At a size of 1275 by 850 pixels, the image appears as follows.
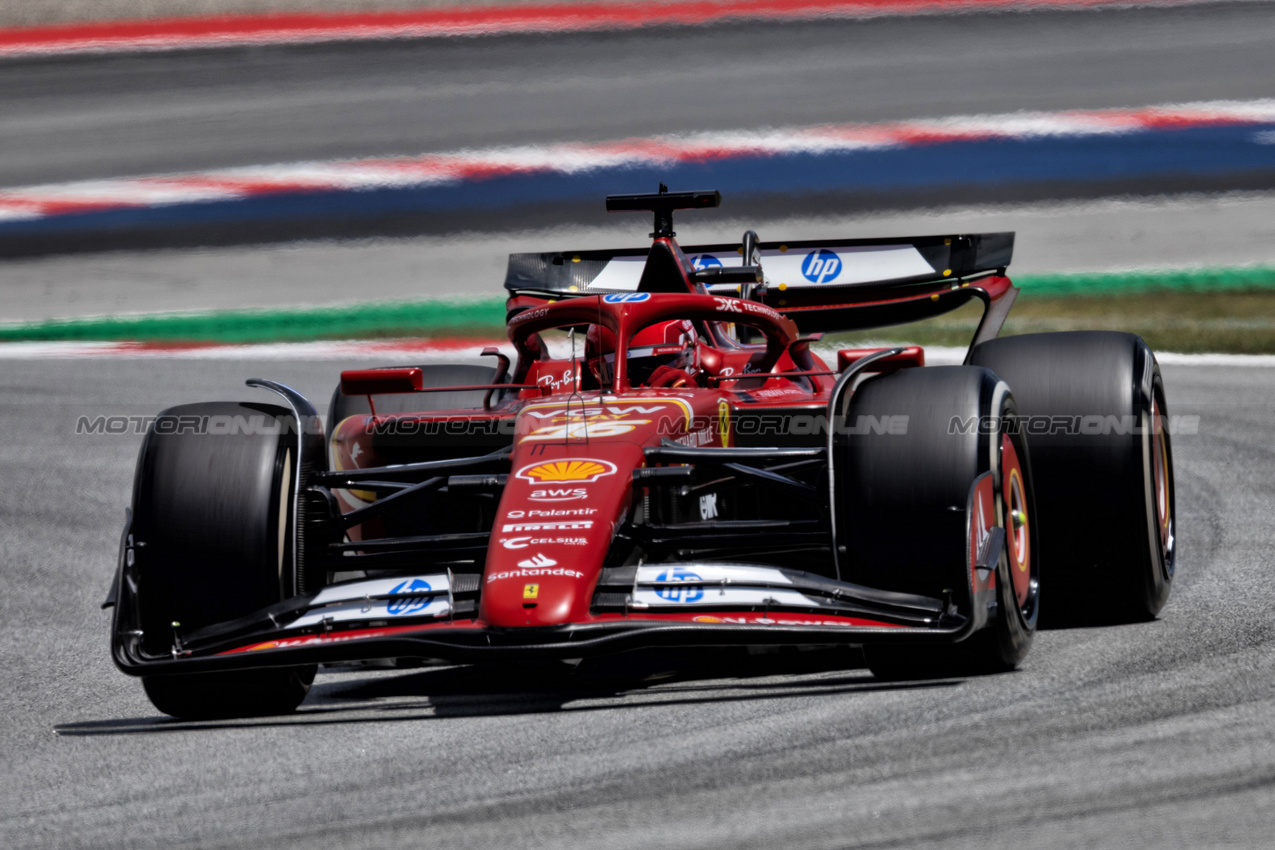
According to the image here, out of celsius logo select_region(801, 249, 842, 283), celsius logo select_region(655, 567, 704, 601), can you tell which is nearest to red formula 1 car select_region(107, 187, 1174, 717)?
celsius logo select_region(655, 567, 704, 601)

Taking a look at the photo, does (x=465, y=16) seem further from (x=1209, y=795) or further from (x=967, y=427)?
(x=1209, y=795)

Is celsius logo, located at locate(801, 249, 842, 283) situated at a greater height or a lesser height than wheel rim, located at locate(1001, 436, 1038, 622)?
greater

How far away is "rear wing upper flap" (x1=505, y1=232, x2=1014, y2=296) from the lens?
8.27 m

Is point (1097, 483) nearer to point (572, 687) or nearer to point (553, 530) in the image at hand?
point (572, 687)

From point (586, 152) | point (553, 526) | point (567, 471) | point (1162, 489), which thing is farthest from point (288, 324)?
point (553, 526)

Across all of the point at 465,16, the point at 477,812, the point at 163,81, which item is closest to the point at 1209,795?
the point at 477,812

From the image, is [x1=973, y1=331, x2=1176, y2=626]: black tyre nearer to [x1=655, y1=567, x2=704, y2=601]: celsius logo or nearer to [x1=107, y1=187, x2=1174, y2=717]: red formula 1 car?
[x1=107, y1=187, x2=1174, y2=717]: red formula 1 car

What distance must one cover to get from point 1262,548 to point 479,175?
10.8 m

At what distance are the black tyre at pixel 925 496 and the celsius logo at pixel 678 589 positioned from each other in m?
0.51

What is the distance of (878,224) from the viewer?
1563 centimetres

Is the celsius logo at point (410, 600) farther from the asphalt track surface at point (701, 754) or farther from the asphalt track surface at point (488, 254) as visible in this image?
the asphalt track surface at point (488, 254)

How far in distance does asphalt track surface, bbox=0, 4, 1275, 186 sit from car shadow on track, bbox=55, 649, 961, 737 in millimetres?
11741

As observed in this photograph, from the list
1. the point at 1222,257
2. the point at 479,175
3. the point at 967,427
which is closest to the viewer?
the point at 967,427

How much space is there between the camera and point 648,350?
668 centimetres
